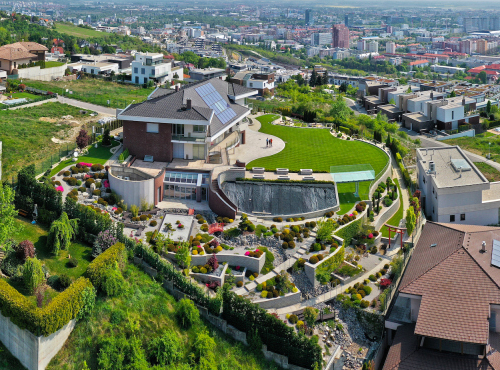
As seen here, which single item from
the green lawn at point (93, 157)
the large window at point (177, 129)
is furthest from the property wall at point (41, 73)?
the large window at point (177, 129)

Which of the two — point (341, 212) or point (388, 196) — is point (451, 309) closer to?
point (341, 212)

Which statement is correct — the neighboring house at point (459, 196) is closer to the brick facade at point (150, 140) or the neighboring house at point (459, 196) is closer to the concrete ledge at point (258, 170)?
the concrete ledge at point (258, 170)

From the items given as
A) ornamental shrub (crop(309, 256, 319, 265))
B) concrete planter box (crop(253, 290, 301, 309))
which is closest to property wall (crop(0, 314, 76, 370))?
concrete planter box (crop(253, 290, 301, 309))

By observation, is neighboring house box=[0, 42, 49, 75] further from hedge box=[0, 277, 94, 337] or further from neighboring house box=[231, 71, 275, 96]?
hedge box=[0, 277, 94, 337]

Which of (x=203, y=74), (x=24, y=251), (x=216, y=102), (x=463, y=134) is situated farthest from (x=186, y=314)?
(x=203, y=74)

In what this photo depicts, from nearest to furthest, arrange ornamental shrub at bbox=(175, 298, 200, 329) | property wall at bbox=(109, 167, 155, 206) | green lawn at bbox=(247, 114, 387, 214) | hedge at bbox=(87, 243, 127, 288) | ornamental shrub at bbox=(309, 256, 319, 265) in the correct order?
hedge at bbox=(87, 243, 127, 288) < ornamental shrub at bbox=(175, 298, 200, 329) < ornamental shrub at bbox=(309, 256, 319, 265) < property wall at bbox=(109, 167, 155, 206) < green lawn at bbox=(247, 114, 387, 214)

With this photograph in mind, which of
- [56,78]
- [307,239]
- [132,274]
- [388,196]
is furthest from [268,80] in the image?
[132,274]

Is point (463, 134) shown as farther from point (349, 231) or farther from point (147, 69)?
point (349, 231)
